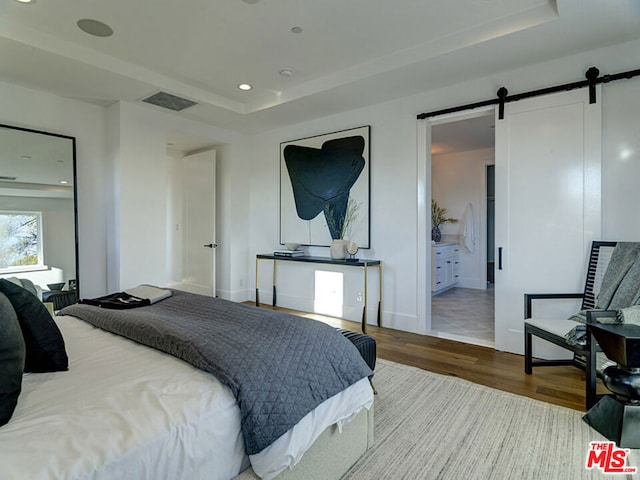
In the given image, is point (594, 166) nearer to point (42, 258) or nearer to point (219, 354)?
point (219, 354)

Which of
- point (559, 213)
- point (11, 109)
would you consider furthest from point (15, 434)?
point (11, 109)

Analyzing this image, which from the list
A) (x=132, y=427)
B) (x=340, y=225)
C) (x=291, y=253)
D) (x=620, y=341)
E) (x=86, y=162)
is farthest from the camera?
(x=291, y=253)

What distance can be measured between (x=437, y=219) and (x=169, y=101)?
206 inches

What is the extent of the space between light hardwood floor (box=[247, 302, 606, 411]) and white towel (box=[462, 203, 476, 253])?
140 inches

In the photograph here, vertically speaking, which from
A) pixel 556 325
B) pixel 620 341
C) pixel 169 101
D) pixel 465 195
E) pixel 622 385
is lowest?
pixel 622 385

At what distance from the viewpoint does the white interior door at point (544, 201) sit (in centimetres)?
288

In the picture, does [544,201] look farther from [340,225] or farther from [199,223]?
[199,223]

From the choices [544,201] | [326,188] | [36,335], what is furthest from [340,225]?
[36,335]

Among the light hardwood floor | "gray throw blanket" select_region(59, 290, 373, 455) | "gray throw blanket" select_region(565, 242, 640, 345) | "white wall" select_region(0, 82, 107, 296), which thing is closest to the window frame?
"white wall" select_region(0, 82, 107, 296)

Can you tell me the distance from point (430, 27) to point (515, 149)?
1.31 meters

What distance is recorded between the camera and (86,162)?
13.1ft

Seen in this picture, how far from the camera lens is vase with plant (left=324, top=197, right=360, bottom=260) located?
13.8 feet

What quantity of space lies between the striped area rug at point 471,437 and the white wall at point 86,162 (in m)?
3.49

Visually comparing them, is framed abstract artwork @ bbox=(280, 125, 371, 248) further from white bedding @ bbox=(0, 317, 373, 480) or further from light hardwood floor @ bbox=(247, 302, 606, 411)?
white bedding @ bbox=(0, 317, 373, 480)
